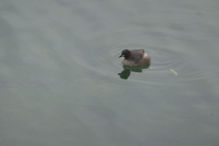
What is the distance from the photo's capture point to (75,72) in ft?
36.3

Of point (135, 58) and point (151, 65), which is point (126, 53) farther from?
point (151, 65)

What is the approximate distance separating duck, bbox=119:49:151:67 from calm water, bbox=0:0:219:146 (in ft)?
0.68

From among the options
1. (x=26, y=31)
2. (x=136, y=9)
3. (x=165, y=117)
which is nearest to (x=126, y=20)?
(x=136, y=9)

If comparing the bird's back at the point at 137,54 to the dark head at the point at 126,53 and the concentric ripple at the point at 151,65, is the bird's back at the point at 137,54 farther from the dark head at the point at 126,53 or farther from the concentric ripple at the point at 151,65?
the concentric ripple at the point at 151,65

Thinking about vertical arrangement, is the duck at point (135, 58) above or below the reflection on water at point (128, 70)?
above

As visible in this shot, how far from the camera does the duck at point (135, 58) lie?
11375 millimetres

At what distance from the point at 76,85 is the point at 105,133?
166 centimetres

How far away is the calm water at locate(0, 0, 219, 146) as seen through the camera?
9.57m

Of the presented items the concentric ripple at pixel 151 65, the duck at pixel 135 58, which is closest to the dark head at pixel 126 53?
the duck at pixel 135 58

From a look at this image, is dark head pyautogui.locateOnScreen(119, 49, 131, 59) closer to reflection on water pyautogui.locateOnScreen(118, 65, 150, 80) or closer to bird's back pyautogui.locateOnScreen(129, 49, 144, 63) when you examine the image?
bird's back pyautogui.locateOnScreen(129, 49, 144, 63)

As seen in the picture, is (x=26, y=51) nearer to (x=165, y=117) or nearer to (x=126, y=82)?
(x=126, y=82)

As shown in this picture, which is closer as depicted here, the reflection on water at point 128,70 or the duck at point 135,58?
the reflection on water at point 128,70

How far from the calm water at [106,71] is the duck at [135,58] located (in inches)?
8.2

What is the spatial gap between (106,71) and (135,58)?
0.82 m
